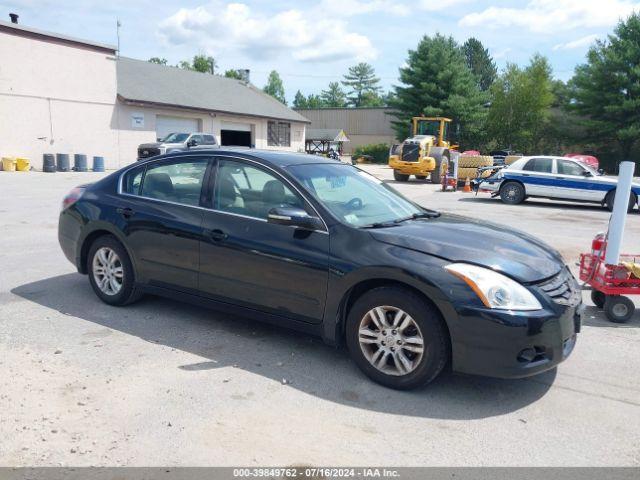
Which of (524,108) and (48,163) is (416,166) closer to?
(48,163)

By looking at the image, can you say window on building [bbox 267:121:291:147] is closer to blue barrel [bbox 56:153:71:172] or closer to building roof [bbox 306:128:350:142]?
building roof [bbox 306:128:350:142]

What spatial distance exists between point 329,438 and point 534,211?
1384cm

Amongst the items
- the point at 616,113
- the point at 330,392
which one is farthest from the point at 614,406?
the point at 616,113

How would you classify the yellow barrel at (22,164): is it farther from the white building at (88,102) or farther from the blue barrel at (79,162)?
the blue barrel at (79,162)

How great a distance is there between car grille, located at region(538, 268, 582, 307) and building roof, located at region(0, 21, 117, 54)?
27.5 meters

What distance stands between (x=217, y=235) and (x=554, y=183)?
14543 mm

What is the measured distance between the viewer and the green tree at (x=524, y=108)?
160ft

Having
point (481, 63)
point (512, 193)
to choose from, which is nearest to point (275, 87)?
point (481, 63)

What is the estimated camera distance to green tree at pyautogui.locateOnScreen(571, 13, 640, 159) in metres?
38.1

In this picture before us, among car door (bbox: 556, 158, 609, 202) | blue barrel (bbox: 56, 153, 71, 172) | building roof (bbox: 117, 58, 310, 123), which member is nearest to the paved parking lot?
car door (bbox: 556, 158, 609, 202)

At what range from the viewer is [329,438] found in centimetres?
319

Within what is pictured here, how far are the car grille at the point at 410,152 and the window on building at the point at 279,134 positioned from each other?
19.3 m

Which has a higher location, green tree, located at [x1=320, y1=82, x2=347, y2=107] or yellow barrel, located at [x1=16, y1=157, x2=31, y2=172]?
green tree, located at [x1=320, y1=82, x2=347, y2=107]

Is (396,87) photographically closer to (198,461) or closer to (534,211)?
(534,211)
